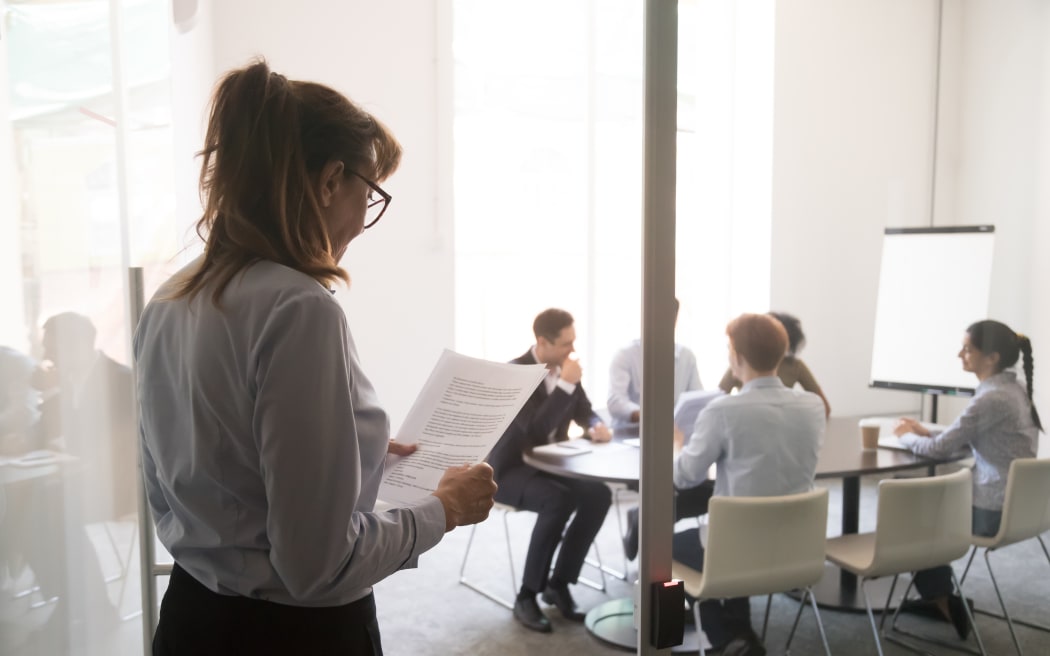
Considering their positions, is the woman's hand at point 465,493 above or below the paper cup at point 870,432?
above

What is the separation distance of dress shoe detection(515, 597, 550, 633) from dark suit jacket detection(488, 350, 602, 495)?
1.65 feet

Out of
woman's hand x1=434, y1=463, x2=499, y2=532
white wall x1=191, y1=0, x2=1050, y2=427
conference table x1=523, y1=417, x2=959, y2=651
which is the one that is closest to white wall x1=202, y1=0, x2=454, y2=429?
white wall x1=191, y1=0, x2=1050, y2=427

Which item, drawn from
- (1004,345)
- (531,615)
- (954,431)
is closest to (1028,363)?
(1004,345)

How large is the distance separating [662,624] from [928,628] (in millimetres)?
1115

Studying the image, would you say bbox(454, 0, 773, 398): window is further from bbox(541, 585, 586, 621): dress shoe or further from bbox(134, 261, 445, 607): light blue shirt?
bbox(541, 585, 586, 621): dress shoe

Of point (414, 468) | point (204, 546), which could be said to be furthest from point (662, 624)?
point (204, 546)

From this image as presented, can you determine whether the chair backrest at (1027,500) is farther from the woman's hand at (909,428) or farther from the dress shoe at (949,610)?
the woman's hand at (909,428)

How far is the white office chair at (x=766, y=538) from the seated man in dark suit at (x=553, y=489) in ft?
1.46

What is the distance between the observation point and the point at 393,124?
1438mm

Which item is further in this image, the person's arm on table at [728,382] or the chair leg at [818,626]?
the person's arm on table at [728,382]

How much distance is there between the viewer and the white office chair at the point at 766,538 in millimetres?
2260

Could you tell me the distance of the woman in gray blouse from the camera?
827mm

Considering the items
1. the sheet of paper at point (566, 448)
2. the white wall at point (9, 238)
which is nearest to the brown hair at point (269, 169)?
the white wall at point (9, 238)

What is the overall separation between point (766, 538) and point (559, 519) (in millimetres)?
792
